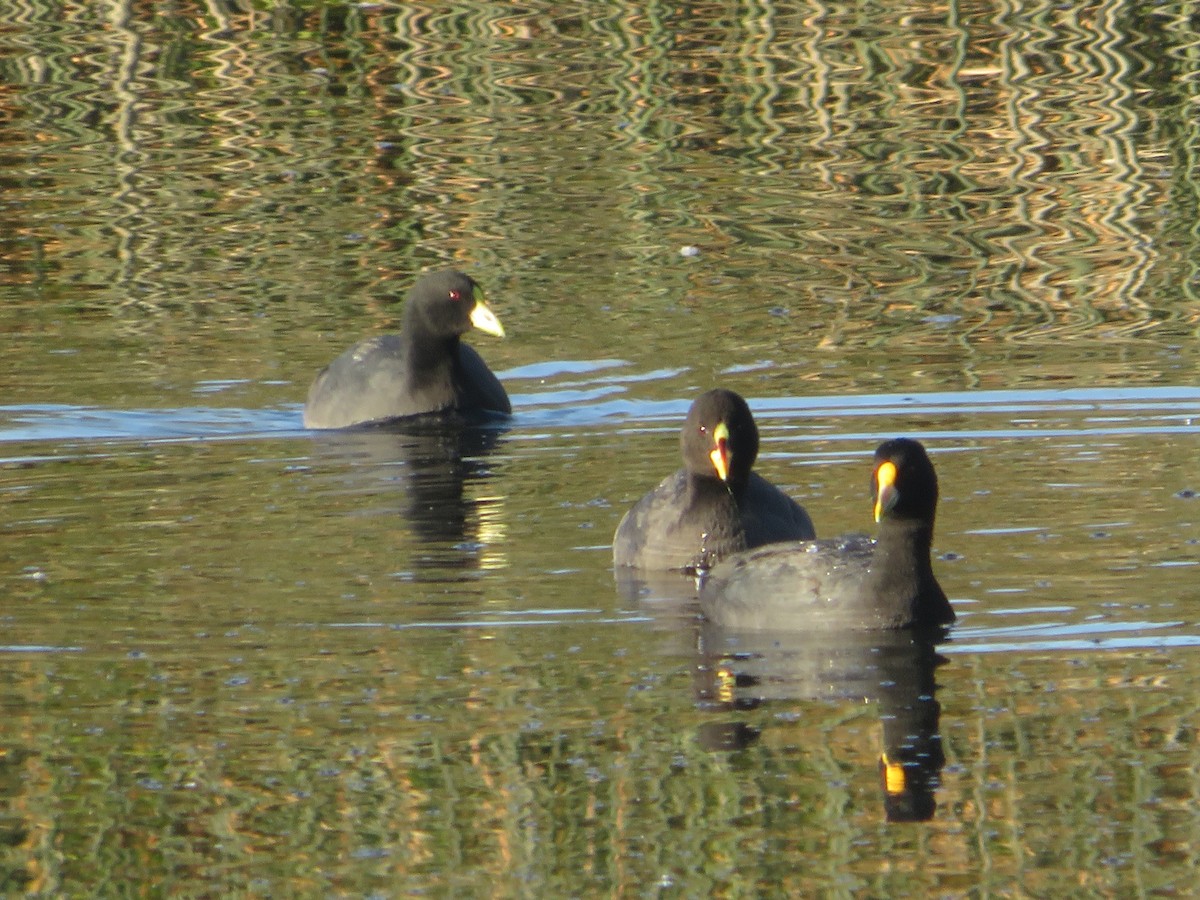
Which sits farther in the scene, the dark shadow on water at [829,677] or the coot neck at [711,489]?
the coot neck at [711,489]

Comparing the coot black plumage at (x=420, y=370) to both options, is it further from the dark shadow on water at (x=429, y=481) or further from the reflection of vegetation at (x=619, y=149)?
the reflection of vegetation at (x=619, y=149)

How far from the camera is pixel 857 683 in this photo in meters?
8.00

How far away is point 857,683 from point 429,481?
4129 millimetres

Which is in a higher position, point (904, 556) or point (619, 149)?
point (619, 149)

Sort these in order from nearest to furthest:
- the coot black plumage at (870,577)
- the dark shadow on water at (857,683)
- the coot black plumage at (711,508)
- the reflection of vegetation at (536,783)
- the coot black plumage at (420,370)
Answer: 1. the reflection of vegetation at (536,783)
2. the dark shadow on water at (857,683)
3. the coot black plumage at (870,577)
4. the coot black plumage at (711,508)
5. the coot black plumage at (420,370)

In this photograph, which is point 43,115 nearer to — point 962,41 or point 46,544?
point 962,41

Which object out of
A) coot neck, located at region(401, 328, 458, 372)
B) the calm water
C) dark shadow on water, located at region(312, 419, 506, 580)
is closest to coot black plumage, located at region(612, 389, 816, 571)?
the calm water

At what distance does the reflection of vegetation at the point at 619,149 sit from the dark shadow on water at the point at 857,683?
18.0 feet

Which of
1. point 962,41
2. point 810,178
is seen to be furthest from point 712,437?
point 962,41

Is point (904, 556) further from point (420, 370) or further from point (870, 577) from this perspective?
point (420, 370)

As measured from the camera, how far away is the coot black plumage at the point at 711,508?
9.66 m

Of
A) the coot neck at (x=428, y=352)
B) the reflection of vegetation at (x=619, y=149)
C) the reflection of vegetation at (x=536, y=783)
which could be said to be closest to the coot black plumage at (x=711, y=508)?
the reflection of vegetation at (x=536, y=783)

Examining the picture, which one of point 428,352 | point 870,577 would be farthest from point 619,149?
point 870,577

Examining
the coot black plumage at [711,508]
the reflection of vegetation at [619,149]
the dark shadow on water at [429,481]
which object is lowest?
the dark shadow on water at [429,481]
